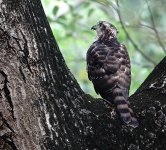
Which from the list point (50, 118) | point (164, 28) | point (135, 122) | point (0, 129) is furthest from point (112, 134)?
point (164, 28)

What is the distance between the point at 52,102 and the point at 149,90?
3.25ft

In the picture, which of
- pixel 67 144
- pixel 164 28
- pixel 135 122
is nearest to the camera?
pixel 67 144

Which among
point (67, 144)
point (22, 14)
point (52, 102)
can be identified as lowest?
point (67, 144)

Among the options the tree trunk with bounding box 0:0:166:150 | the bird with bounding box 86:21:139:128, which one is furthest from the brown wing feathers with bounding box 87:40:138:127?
the tree trunk with bounding box 0:0:166:150

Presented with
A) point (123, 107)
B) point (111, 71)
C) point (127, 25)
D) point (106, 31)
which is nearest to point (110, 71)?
point (111, 71)

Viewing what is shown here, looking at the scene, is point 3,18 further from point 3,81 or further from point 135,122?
point 135,122

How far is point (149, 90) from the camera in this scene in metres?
4.21

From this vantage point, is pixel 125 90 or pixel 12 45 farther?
pixel 125 90

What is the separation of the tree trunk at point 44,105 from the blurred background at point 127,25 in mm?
1873

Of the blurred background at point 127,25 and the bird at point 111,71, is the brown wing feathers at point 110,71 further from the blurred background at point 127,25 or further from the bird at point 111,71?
the blurred background at point 127,25

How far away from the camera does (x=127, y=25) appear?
6895mm

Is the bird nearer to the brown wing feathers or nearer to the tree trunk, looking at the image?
the brown wing feathers

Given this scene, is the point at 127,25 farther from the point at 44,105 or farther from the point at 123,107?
the point at 44,105

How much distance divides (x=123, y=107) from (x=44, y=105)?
31.6 inches
